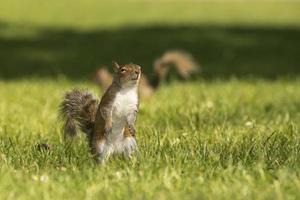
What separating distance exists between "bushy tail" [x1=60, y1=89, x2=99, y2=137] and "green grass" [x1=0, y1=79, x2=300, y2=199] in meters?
0.17

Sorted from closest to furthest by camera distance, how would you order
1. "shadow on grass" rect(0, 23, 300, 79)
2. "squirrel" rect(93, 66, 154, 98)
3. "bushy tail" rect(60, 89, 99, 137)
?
1. "bushy tail" rect(60, 89, 99, 137)
2. "squirrel" rect(93, 66, 154, 98)
3. "shadow on grass" rect(0, 23, 300, 79)

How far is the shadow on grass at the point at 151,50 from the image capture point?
54.6ft

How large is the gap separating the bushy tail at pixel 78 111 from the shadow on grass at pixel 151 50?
28.6 ft

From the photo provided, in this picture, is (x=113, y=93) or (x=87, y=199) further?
(x=113, y=93)

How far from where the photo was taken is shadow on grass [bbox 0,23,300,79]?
54.6 ft

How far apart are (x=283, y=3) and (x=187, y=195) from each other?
30.1 m

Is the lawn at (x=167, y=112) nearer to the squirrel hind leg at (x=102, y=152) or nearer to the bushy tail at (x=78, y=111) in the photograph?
the squirrel hind leg at (x=102, y=152)

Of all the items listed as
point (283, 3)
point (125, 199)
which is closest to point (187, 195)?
point (125, 199)

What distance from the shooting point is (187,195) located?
445 cm

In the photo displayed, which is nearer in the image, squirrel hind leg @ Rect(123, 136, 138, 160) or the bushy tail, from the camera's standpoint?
squirrel hind leg @ Rect(123, 136, 138, 160)

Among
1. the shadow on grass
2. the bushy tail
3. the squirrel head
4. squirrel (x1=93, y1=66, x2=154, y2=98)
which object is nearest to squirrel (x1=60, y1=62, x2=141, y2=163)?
the squirrel head

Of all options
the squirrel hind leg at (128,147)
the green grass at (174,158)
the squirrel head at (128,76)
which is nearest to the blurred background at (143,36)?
the green grass at (174,158)

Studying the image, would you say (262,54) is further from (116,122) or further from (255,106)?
(116,122)

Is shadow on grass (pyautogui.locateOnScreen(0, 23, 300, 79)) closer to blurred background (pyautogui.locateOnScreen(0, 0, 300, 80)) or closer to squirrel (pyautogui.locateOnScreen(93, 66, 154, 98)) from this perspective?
blurred background (pyautogui.locateOnScreen(0, 0, 300, 80))
